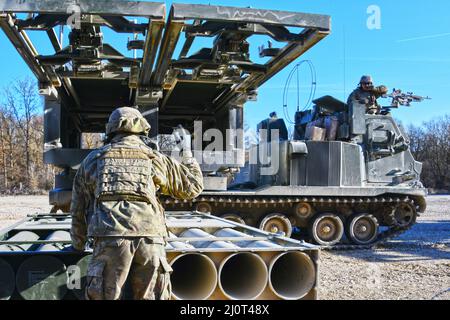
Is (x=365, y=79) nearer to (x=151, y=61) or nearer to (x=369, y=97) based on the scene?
(x=369, y=97)

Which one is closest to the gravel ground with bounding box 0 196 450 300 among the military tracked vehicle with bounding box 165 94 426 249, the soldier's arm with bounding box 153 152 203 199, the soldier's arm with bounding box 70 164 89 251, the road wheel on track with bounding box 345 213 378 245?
the road wheel on track with bounding box 345 213 378 245

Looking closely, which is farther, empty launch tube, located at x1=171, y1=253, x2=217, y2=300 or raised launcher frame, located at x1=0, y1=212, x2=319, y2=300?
empty launch tube, located at x1=171, y1=253, x2=217, y2=300

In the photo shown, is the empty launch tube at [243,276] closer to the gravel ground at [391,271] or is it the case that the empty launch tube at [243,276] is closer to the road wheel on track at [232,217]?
the gravel ground at [391,271]

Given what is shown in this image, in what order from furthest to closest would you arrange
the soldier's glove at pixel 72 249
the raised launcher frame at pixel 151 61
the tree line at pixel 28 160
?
the tree line at pixel 28 160
the raised launcher frame at pixel 151 61
the soldier's glove at pixel 72 249

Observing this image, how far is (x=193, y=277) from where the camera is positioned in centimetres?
501

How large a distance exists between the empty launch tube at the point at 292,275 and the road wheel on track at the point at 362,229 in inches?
270

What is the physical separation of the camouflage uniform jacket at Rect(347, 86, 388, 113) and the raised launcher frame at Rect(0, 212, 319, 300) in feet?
24.6

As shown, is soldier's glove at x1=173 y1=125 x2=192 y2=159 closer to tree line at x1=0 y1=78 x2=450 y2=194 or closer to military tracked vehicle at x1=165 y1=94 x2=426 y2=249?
military tracked vehicle at x1=165 y1=94 x2=426 y2=249

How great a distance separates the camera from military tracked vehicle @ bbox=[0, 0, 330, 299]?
474 cm

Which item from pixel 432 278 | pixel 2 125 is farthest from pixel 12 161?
pixel 432 278

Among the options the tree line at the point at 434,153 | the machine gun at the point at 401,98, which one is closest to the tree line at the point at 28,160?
the tree line at the point at 434,153

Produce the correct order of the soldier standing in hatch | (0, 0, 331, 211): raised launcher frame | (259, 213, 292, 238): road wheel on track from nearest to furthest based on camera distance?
the soldier standing in hatch
(0, 0, 331, 211): raised launcher frame
(259, 213, 292, 238): road wheel on track

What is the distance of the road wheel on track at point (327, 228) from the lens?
11.4 metres
